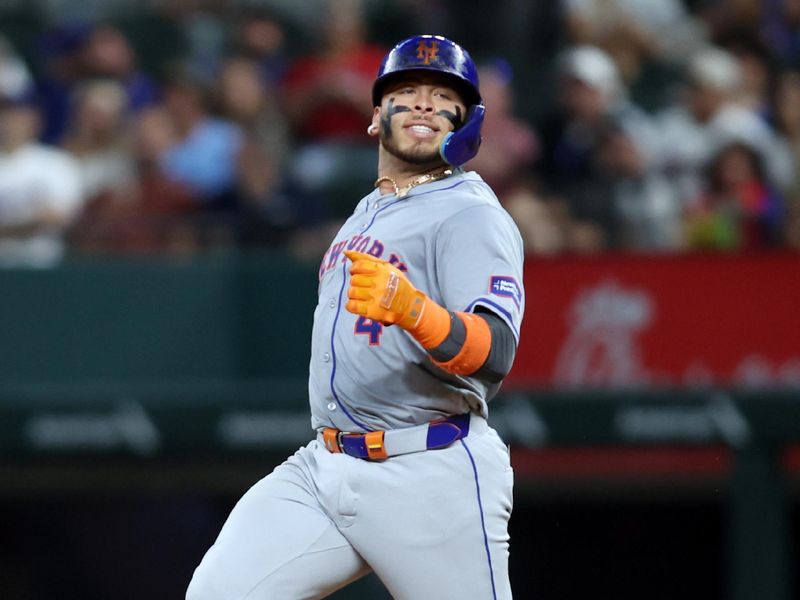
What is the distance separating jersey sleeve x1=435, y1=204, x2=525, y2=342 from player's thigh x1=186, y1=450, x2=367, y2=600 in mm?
549

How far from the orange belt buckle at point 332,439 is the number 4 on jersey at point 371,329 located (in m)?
0.23

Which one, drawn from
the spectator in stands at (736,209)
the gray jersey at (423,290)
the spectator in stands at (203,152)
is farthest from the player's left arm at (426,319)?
the spectator in stands at (203,152)

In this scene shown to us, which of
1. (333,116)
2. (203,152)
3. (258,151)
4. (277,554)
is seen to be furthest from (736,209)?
(277,554)

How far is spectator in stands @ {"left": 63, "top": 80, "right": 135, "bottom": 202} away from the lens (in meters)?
7.16

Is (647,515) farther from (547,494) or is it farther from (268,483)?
(268,483)

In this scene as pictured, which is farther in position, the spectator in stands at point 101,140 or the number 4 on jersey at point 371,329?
the spectator in stands at point 101,140

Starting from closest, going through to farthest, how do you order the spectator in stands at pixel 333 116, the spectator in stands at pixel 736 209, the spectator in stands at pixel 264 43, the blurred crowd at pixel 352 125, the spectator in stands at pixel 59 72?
the spectator in stands at pixel 736 209
the blurred crowd at pixel 352 125
the spectator in stands at pixel 333 116
the spectator in stands at pixel 59 72
the spectator in stands at pixel 264 43

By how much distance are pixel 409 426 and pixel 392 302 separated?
43 cm

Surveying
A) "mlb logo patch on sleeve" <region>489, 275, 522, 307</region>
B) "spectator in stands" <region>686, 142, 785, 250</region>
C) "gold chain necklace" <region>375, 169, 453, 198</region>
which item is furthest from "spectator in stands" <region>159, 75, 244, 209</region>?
"mlb logo patch on sleeve" <region>489, 275, 522, 307</region>

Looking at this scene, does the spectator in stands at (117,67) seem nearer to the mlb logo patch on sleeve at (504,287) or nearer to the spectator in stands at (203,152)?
the spectator in stands at (203,152)

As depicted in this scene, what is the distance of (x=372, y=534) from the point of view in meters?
3.08

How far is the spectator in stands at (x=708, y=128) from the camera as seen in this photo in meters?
6.78

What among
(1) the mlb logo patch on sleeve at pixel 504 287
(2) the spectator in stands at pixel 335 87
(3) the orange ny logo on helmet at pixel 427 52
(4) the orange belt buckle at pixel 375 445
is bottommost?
(4) the orange belt buckle at pixel 375 445

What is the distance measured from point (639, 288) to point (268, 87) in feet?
7.38
